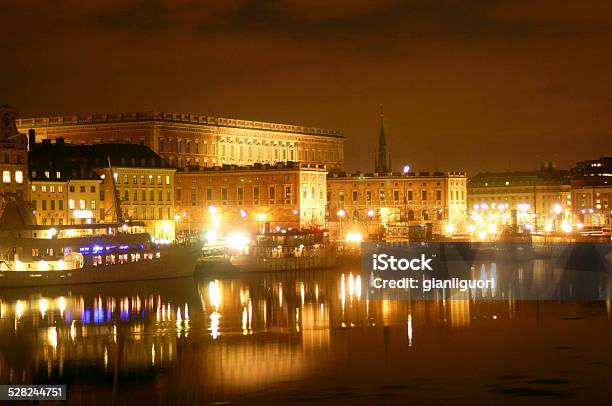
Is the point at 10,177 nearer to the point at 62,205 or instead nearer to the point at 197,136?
the point at 62,205

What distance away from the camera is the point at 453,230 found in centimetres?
14075

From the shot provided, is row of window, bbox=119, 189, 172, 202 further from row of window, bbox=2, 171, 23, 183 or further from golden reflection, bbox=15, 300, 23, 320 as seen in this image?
golden reflection, bbox=15, 300, 23, 320

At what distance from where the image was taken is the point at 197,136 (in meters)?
138

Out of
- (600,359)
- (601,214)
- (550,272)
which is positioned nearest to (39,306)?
(600,359)

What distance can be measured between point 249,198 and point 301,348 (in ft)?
257

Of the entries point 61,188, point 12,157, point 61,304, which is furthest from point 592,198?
point 61,304

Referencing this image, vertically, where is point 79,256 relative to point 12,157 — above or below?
below

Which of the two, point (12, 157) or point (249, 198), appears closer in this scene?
point (12, 157)

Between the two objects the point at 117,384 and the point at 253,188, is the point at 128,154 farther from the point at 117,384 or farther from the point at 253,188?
the point at 117,384

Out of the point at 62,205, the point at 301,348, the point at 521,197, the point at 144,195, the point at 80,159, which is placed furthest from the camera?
the point at 521,197

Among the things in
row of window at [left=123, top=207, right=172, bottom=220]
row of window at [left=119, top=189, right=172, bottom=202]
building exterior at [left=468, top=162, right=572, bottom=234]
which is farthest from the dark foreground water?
building exterior at [left=468, top=162, right=572, bottom=234]

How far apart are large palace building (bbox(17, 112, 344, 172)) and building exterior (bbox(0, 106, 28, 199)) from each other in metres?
33.6

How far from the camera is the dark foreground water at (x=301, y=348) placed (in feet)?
137

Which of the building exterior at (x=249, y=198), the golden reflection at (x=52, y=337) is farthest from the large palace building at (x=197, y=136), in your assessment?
the golden reflection at (x=52, y=337)
